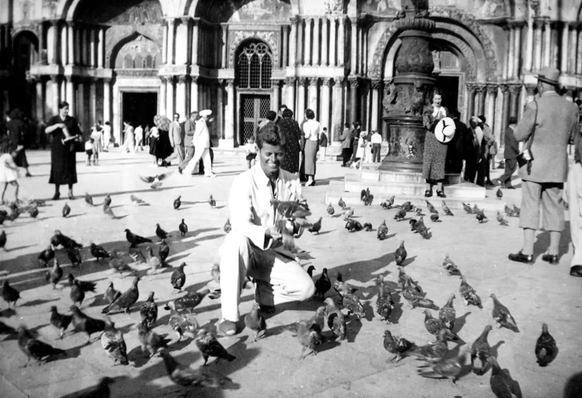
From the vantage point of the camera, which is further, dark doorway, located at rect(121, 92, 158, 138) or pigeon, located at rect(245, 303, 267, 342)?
dark doorway, located at rect(121, 92, 158, 138)

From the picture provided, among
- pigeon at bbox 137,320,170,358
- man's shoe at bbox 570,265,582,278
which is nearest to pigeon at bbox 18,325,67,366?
pigeon at bbox 137,320,170,358

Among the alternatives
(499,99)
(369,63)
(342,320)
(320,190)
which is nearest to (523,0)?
(499,99)

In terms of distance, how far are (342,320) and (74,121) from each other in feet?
28.1

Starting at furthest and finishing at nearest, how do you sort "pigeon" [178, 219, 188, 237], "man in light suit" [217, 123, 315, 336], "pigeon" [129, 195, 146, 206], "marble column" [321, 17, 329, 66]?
"marble column" [321, 17, 329, 66]
"pigeon" [129, 195, 146, 206]
"pigeon" [178, 219, 188, 237]
"man in light suit" [217, 123, 315, 336]

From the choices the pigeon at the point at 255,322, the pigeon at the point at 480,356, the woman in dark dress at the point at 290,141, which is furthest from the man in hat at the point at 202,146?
the pigeon at the point at 480,356

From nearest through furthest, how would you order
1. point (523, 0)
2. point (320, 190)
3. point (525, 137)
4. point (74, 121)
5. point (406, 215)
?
point (525, 137), point (406, 215), point (74, 121), point (320, 190), point (523, 0)

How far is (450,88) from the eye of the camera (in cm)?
2789

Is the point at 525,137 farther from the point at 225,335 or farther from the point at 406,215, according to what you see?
the point at 225,335

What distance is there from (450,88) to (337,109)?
5.81 metres

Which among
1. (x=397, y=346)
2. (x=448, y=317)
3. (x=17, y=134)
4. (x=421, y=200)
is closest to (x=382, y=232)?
(x=421, y=200)

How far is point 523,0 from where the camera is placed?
25578 mm

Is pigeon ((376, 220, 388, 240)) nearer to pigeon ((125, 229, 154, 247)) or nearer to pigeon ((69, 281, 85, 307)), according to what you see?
pigeon ((125, 229, 154, 247))

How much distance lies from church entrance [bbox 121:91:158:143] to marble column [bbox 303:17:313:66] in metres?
7.98

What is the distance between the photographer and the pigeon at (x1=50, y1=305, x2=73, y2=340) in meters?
4.33
